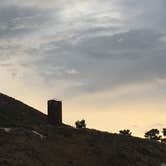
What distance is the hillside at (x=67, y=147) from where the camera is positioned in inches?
1563

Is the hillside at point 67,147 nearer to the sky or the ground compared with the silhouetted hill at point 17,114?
nearer to the ground

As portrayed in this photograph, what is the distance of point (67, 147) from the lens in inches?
1695

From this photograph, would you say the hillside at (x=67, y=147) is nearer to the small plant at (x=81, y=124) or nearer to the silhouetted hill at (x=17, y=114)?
the silhouetted hill at (x=17, y=114)

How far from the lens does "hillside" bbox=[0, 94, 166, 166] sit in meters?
39.7

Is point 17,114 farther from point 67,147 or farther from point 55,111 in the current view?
Result: point 67,147

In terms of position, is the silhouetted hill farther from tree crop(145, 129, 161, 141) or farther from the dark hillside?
tree crop(145, 129, 161, 141)

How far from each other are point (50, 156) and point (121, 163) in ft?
17.7

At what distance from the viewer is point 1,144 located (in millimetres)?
40188

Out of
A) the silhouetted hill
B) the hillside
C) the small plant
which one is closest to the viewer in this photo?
the hillside

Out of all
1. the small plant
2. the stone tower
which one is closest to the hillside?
the stone tower

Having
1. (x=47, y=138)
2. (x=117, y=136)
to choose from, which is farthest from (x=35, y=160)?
(x=117, y=136)

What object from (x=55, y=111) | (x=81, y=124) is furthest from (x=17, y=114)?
(x=81, y=124)

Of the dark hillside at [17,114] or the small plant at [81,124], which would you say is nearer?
the dark hillside at [17,114]

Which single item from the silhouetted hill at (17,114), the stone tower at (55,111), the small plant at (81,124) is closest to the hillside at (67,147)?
the silhouetted hill at (17,114)
